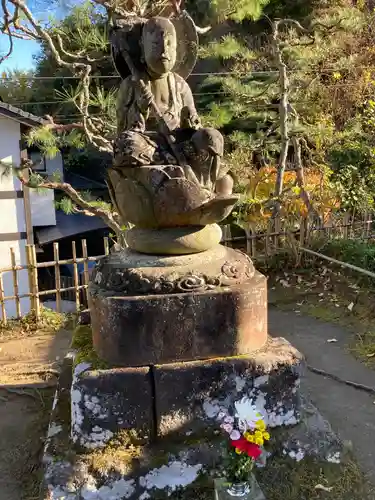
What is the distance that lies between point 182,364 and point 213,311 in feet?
1.09

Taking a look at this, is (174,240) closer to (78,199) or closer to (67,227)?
(78,199)

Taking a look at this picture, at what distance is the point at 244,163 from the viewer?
29.4 feet

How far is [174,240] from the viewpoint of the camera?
2664mm

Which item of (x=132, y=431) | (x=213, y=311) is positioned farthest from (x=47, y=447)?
(x=213, y=311)

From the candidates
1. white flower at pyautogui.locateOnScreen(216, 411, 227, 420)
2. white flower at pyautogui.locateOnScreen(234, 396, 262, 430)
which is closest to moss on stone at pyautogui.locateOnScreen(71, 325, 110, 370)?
white flower at pyautogui.locateOnScreen(216, 411, 227, 420)

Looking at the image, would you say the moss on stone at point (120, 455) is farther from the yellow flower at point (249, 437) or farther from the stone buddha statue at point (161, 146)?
the stone buddha statue at point (161, 146)

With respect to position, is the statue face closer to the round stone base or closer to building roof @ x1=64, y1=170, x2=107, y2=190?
the round stone base

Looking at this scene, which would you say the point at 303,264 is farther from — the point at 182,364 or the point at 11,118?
the point at 11,118

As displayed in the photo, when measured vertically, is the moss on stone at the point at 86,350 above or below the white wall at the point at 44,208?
below

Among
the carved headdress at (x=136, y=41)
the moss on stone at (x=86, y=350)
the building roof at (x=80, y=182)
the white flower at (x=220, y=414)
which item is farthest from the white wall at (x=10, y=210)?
the white flower at (x=220, y=414)

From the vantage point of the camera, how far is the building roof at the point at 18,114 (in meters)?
8.37

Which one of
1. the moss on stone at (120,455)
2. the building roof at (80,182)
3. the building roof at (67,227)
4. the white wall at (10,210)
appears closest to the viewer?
the moss on stone at (120,455)

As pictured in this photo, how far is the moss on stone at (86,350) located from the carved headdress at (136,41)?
5.85 ft

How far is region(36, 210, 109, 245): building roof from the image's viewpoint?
10562 millimetres
